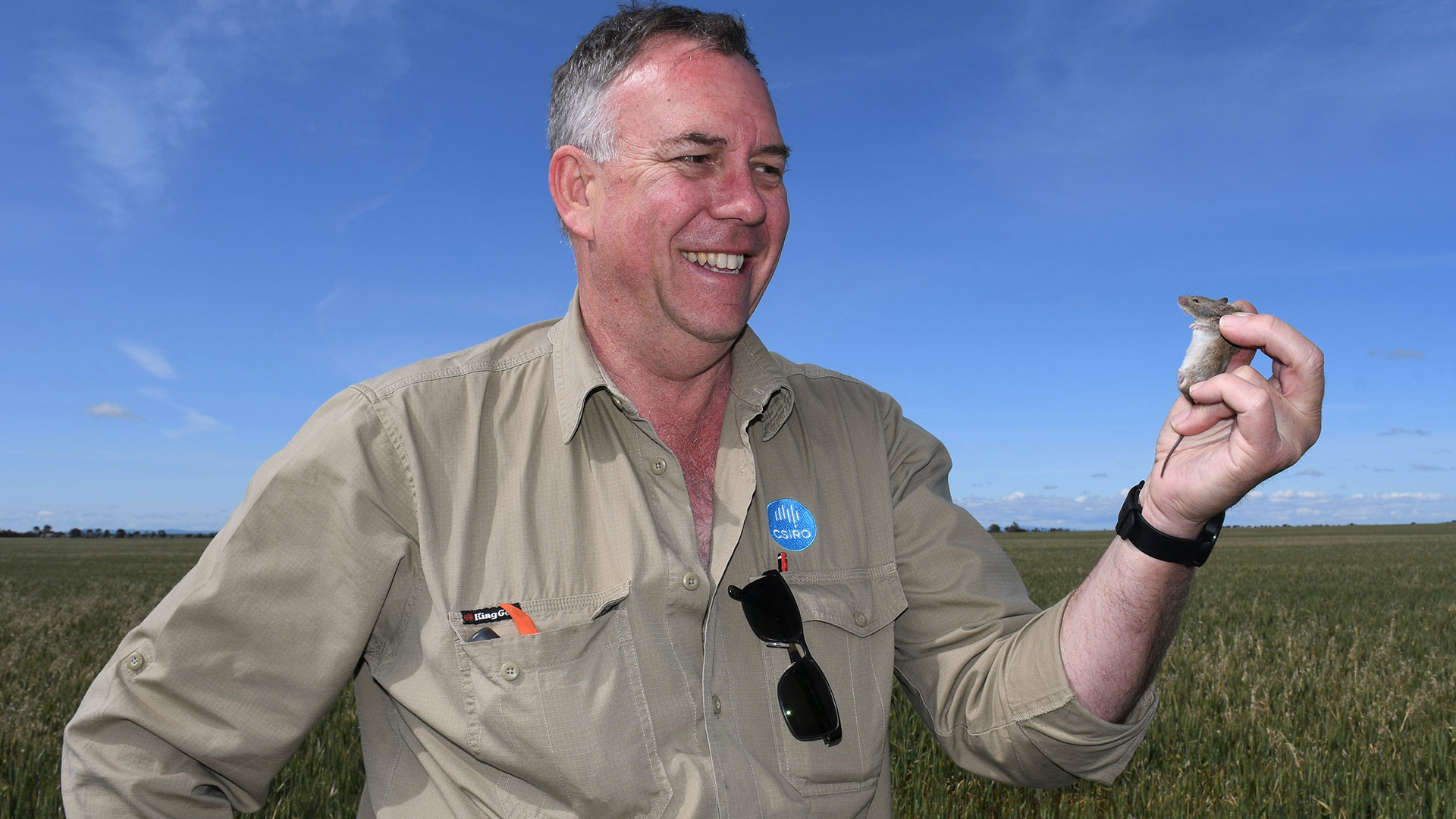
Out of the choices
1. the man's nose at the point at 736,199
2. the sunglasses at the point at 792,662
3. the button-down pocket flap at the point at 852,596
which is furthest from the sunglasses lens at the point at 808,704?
the man's nose at the point at 736,199

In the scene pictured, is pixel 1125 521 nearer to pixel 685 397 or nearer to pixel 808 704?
pixel 808 704

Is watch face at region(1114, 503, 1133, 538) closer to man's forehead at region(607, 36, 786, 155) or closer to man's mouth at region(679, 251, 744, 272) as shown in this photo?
man's mouth at region(679, 251, 744, 272)

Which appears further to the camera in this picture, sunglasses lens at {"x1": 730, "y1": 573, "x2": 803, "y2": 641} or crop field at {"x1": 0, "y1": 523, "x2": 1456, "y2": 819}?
crop field at {"x1": 0, "y1": 523, "x2": 1456, "y2": 819}

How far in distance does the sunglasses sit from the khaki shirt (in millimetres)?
37

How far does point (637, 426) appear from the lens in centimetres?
243

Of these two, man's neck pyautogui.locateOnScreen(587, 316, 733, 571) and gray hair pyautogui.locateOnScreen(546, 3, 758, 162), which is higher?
gray hair pyautogui.locateOnScreen(546, 3, 758, 162)

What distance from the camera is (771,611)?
91.5 inches

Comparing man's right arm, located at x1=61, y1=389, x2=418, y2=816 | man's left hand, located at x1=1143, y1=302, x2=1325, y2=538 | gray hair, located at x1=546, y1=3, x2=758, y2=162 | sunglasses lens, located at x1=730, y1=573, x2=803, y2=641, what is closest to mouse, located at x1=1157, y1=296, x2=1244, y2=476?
man's left hand, located at x1=1143, y1=302, x2=1325, y2=538

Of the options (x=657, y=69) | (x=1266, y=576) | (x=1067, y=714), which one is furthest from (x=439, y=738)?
(x=1266, y=576)

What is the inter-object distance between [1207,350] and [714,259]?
124 centimetres

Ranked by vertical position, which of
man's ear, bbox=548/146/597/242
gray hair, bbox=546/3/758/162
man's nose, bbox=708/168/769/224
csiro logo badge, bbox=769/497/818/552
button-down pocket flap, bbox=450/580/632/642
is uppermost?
gray hair, bbox=546/3/758/162

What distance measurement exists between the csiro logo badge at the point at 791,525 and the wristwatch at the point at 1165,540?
799 millimetres

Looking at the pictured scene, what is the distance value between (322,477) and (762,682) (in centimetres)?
116

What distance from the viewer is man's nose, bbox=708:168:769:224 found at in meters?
2.49
